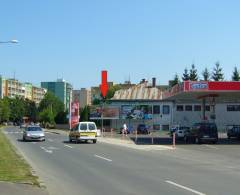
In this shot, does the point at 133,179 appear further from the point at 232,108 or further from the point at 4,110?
the point at 4,110

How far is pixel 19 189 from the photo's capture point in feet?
45.0

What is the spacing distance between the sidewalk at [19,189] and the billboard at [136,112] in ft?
299

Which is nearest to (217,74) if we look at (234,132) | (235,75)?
(235,75)

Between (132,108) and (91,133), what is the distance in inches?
2355

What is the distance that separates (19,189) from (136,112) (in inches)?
3632

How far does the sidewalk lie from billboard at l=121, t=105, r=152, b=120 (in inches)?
3585

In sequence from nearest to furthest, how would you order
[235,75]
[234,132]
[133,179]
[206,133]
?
1. [133,179]
2. [206,133]
3. [234,132]
4. [235,75]

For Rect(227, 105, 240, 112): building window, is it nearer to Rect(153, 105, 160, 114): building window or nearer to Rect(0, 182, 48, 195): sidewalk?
Rect(153, 105, 160, 114): building window

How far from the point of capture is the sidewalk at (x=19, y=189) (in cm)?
1316

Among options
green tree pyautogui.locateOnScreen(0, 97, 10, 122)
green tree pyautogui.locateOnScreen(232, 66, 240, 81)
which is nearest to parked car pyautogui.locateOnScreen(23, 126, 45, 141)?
green tree pyautogui.locateOnScreen(232, 66, 240, 81)

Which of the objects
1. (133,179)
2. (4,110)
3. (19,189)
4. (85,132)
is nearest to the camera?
(19,189)

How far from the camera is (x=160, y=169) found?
21.1 meters

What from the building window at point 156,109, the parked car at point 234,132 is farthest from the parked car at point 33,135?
the building window at point 156,109

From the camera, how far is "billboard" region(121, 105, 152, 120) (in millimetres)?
105625
